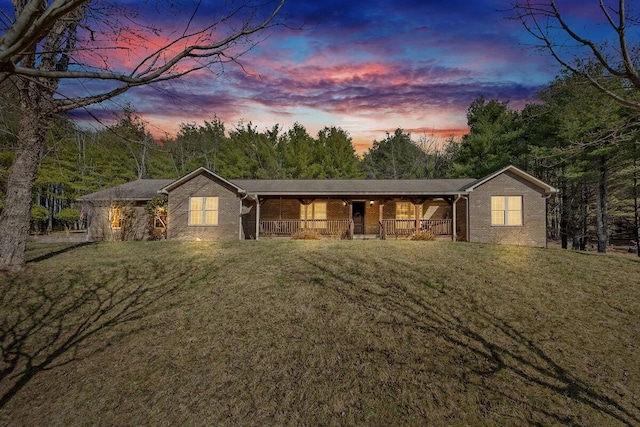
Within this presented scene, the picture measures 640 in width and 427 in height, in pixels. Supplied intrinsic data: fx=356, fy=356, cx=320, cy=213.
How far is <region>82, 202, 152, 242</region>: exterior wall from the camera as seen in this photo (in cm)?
2233

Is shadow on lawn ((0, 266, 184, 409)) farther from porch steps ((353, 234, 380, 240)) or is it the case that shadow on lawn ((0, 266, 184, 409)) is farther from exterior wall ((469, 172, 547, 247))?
exterior wall ((469, 172, 547, 247))

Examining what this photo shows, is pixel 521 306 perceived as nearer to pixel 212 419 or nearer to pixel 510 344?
pixel 510 344

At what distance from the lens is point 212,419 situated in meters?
5.67

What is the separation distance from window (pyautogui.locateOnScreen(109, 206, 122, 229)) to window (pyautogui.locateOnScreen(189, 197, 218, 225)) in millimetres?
5397

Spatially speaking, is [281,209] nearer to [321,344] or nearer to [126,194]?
[126,194]

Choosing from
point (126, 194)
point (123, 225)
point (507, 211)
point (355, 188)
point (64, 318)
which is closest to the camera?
point (64, 318)

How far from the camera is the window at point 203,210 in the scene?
67.4ft

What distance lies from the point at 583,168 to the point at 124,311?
2883 centimetres

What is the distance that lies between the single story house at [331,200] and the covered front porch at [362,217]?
0.20 feet

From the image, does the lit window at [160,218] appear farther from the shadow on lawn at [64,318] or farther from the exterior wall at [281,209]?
the shadow on lawn at [64,318]

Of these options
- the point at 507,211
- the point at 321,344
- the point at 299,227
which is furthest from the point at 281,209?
the point at 321,344

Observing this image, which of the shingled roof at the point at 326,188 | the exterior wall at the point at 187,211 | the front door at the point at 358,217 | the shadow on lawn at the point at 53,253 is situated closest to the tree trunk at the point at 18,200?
the shadow on lawn at the point at 53,253

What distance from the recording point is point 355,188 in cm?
2195

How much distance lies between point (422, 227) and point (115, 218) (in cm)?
1910
